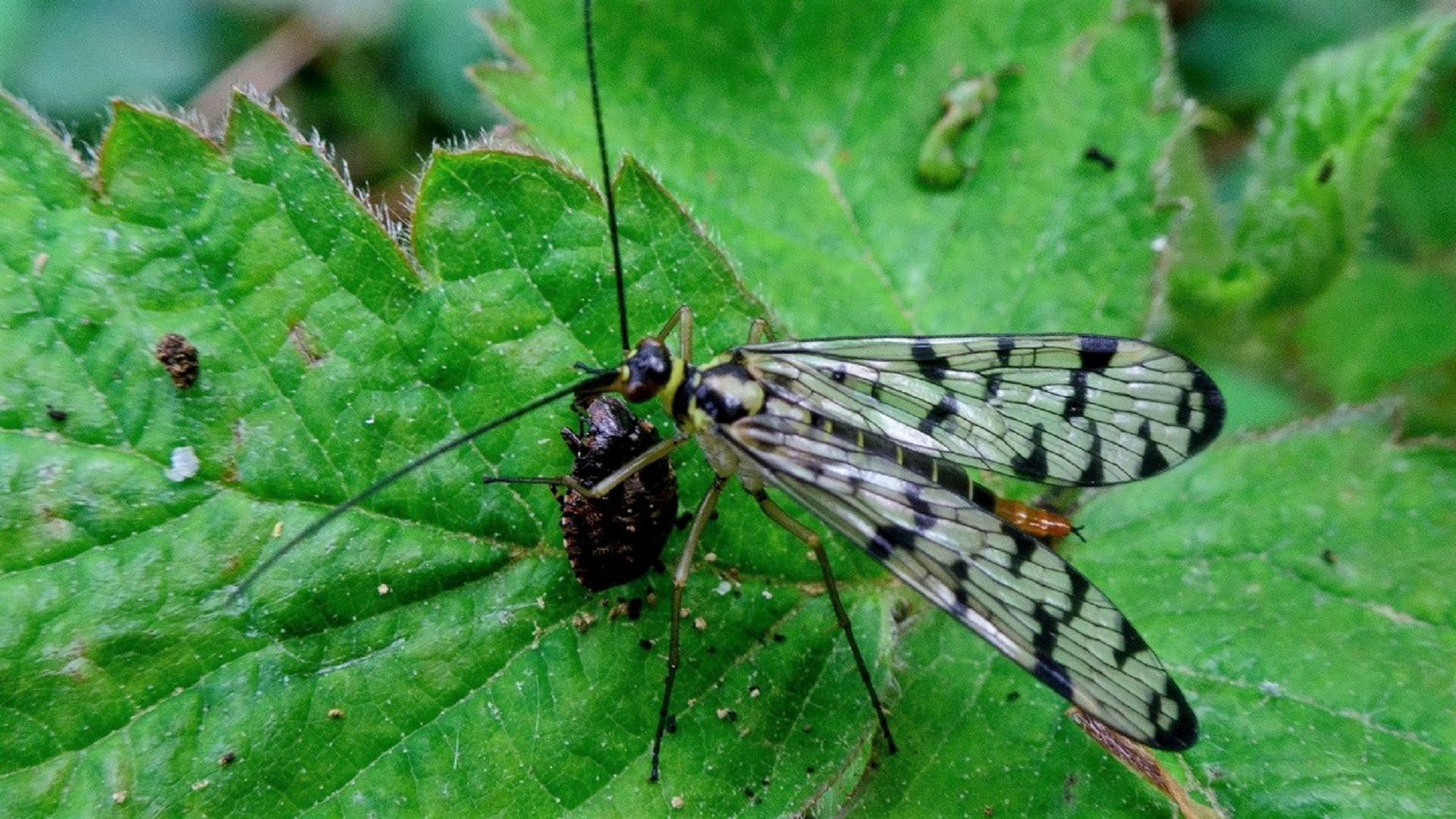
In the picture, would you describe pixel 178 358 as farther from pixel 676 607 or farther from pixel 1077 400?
pixel 1077 400

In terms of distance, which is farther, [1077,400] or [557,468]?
[1077,400]

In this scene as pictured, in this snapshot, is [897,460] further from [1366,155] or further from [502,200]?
[1366,155]

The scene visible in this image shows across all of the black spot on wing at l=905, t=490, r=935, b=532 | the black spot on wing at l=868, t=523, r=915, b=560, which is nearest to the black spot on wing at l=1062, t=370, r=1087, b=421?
the black spot on wing at l=905, t=490, r=935, b=532

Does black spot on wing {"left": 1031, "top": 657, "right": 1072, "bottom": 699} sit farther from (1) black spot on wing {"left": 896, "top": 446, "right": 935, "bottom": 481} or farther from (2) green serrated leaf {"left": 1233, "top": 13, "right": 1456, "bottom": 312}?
(2) green serrated leaf {"left": 1233, "top": 13, "right": 1456, "bottom": 312}

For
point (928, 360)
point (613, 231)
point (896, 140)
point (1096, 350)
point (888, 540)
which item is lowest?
point (888, 540)

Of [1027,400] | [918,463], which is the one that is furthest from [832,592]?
[1027,400]

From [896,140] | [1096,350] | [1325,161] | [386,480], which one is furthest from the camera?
[896,140]

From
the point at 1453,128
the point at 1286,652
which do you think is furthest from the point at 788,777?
the point at 1453,128
